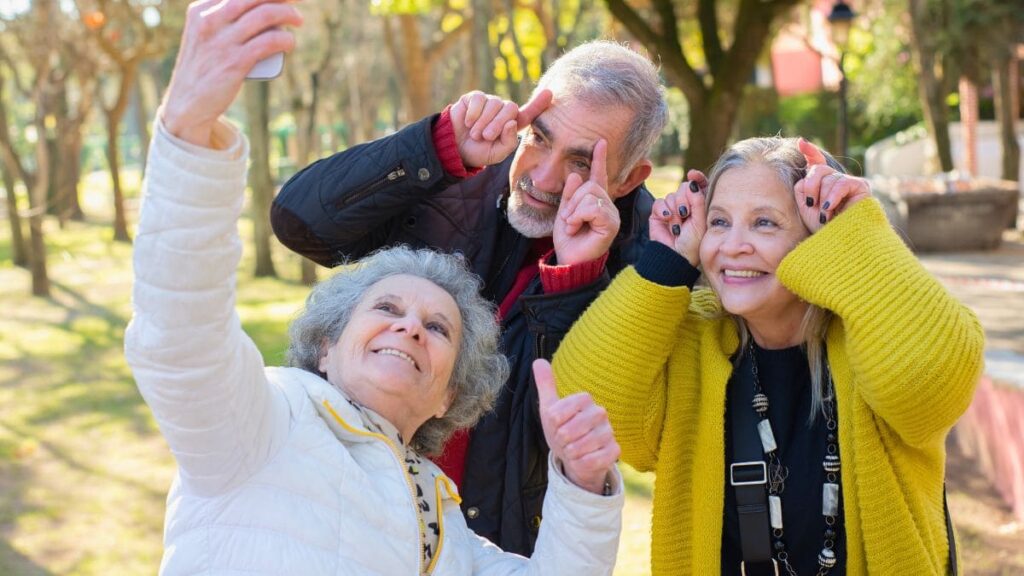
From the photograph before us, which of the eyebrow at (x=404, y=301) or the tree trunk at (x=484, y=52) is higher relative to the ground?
the tree trunk at (x=484, y=52)

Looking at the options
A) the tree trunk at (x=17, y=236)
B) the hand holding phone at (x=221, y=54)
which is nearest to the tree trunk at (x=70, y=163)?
the tree trunk at (x=17, y=236)

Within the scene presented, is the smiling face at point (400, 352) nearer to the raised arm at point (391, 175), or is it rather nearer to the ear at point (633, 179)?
the raised arm at point (391, 175)

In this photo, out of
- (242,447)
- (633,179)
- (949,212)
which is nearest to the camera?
(242,447)

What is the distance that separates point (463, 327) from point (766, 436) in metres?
0.76

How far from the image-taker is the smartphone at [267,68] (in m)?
1.79

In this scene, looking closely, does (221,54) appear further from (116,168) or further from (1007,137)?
(116,168)

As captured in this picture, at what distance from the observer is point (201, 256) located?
189cm

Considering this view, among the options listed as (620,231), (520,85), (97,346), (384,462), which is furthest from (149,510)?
(520,85)

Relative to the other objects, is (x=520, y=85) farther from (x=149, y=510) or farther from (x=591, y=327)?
(x=591, y=327)

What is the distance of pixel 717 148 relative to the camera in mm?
9062

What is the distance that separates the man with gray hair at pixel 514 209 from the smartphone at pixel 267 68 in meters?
1.23

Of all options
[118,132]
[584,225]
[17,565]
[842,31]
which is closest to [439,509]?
[584,225]

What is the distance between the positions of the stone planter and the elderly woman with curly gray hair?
15380 mm

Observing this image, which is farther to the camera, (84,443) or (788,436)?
(84,443)
